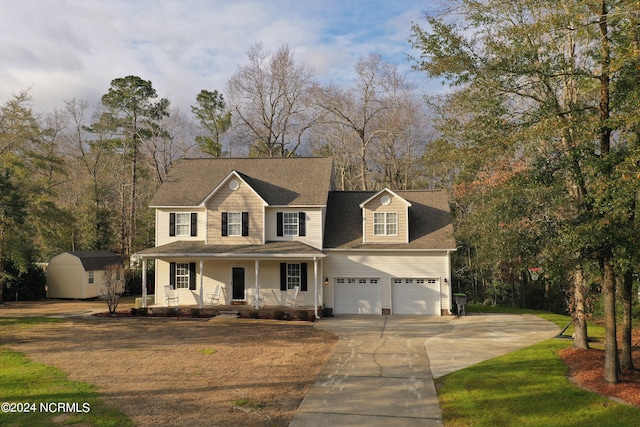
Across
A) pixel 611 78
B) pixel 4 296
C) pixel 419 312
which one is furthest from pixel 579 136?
pixel 4 296

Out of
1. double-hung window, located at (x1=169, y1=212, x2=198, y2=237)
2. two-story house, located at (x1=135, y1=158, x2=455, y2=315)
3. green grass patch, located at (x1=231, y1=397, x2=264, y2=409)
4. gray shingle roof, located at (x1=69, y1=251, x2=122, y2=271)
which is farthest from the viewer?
gray shingle roof, located at (x1=69, y1=251, x2=122, y2=271)

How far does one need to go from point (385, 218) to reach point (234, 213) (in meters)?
7.70

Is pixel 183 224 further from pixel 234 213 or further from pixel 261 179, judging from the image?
pixel 261 179

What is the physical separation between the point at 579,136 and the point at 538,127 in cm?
90

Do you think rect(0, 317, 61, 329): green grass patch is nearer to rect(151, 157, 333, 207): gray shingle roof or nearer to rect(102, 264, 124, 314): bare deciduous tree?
rect(102, 264, 124, 314): bare deciduous tree

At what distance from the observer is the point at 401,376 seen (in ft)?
38.9

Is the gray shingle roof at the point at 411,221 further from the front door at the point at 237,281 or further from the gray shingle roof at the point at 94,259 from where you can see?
the gray shingle roof at the point at 94,259

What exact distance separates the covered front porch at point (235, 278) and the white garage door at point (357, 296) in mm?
1017

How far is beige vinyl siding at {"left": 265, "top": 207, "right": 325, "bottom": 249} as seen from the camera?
24.2 m

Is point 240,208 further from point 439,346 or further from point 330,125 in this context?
point 330,125

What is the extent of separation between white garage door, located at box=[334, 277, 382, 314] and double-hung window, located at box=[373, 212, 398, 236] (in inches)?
97.1

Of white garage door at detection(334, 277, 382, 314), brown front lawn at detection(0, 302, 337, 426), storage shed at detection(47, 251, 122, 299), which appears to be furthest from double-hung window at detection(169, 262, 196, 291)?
storage shed at detection(47, 251, 122, 299)

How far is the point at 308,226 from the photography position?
24375 mm

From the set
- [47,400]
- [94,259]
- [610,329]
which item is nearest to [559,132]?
[610,329]
